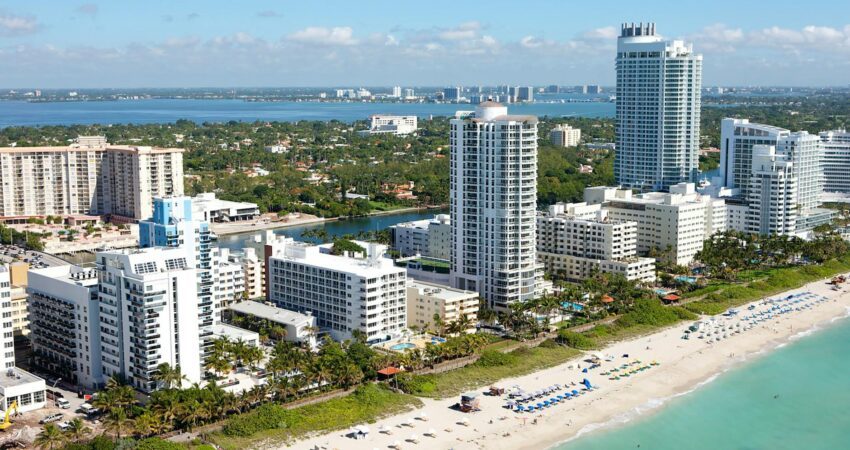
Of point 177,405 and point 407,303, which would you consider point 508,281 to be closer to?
point 407,303

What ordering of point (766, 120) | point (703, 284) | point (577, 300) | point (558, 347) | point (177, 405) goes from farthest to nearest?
point (766, 120)
point (703, 284)
point (577, 300)
point (558, 347)
point (177, 405)

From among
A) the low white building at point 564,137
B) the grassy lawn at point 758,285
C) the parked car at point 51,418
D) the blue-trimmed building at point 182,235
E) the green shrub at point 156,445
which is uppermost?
the low white building at point 564,137

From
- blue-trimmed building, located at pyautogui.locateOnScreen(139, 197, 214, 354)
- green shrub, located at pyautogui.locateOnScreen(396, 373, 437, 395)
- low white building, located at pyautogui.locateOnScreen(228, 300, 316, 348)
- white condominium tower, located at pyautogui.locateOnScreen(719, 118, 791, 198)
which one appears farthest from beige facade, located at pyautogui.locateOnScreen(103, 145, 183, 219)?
green shrub, located at pyautogui.locateOnScreen(396, 373, 437, 395)

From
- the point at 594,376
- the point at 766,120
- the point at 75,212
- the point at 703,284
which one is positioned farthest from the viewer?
the point at 766,120

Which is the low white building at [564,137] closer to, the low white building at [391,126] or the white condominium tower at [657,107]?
the low white building at [391,126]

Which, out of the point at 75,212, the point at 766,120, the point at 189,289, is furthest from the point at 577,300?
the point at 766,120

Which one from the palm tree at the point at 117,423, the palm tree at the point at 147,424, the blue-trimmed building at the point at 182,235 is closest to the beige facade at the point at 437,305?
the blue-trimmed building at the point at 182,235
